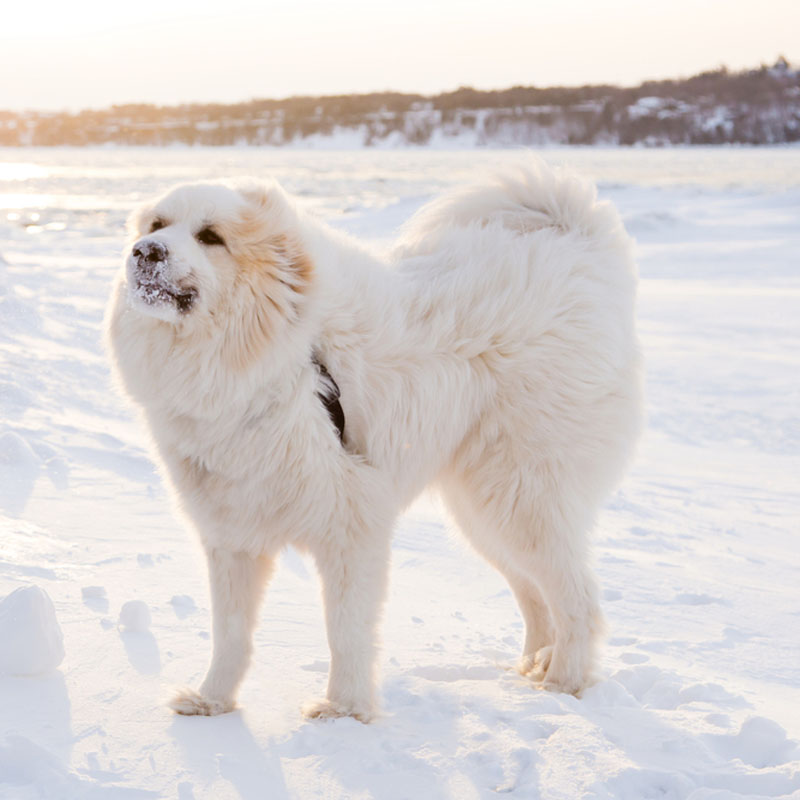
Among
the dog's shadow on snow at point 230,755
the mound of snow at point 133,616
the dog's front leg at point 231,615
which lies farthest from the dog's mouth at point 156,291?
the dog's shadow on snow at point 230,755

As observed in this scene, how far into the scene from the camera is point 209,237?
9.29 ft

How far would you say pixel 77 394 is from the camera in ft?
20.5

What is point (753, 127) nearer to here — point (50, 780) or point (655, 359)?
point (655, 359)

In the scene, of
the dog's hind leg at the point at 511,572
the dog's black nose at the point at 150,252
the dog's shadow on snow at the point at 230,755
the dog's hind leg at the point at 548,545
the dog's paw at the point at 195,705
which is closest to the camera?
the dog's shadow on snow at the point at 230,755

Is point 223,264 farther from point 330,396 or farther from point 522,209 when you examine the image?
point 522,209

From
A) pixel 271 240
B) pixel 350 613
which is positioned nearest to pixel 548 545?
pixel 350 613

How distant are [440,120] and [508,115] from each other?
6.22 m

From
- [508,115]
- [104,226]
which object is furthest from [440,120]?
[104,226]

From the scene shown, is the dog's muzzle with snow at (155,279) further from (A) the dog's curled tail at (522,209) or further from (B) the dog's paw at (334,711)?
(B) the dog's paw at (334,711)

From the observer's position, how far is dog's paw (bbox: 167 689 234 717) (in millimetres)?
2824

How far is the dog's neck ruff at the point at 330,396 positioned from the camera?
2.95 m

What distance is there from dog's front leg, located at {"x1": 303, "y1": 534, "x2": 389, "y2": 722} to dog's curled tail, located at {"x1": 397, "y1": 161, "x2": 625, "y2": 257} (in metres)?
1.23

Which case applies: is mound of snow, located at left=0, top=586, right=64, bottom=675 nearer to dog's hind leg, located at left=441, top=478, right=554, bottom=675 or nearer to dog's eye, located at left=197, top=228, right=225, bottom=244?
dog's eye, located at left=197, top=228, right=225, bottom=244

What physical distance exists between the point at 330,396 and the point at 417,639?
1.10 meters
